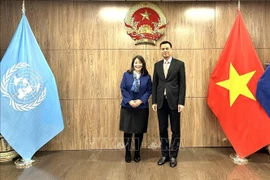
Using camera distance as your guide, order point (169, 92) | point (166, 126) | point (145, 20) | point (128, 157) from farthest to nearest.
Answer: point (145, 20)
point (128, 157)
point (166, 126)
point (169, 92)

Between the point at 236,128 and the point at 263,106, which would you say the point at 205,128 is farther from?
the point at 263,106

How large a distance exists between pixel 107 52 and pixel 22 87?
4.01ft

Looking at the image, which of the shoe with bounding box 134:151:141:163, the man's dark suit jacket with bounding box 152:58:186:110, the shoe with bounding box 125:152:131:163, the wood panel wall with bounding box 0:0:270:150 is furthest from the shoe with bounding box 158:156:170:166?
the man's dark suit jacket with bounding box 152:58:186:110

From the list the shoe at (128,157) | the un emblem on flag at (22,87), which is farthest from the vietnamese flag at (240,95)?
the un emblem on flag at (22,87)

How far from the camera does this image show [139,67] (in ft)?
9.12

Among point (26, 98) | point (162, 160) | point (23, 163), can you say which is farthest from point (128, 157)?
point (26, 98)

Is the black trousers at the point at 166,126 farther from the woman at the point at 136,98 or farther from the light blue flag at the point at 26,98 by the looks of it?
the light blue flag at the point at 26,98

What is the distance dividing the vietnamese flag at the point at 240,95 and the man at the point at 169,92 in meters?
0.69

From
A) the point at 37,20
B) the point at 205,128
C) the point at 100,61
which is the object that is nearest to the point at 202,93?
the point at 205,128

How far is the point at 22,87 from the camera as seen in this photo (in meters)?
2.82

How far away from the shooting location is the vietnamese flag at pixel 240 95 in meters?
2.82

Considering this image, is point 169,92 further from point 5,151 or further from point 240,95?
point 5,151

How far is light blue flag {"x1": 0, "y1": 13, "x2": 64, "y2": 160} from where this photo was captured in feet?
9.14

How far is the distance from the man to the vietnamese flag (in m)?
0.69
